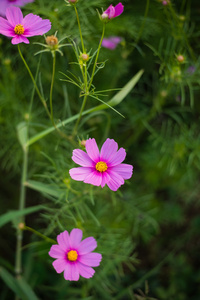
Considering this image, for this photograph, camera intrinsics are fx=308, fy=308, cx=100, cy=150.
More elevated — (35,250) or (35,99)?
(35,99)

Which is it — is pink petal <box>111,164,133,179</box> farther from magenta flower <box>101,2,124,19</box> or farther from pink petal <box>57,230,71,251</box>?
magenta flower <box>101,2,124,19</box>

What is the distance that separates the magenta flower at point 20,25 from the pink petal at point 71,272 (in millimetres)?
467

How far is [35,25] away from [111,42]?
1.94ft

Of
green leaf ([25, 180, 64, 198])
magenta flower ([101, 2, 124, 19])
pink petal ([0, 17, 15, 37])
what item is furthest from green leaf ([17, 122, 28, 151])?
magenta flower ([101, 2, 124, 19])

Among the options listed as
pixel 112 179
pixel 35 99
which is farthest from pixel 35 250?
pixel 112 179

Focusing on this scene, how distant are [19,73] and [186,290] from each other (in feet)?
3.78

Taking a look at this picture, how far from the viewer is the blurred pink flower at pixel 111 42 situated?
1.17 m

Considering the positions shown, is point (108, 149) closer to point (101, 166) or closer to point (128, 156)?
point (101, 166)

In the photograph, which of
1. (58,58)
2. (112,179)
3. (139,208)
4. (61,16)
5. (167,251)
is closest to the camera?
(112,179)

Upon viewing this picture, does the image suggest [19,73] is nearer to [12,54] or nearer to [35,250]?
[12,54]

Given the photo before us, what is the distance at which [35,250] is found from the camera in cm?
120

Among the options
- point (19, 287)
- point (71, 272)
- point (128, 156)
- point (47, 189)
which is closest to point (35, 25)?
point (47, 189)

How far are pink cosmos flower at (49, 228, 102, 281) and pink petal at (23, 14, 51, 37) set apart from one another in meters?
0.42

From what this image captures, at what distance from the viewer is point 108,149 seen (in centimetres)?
62
